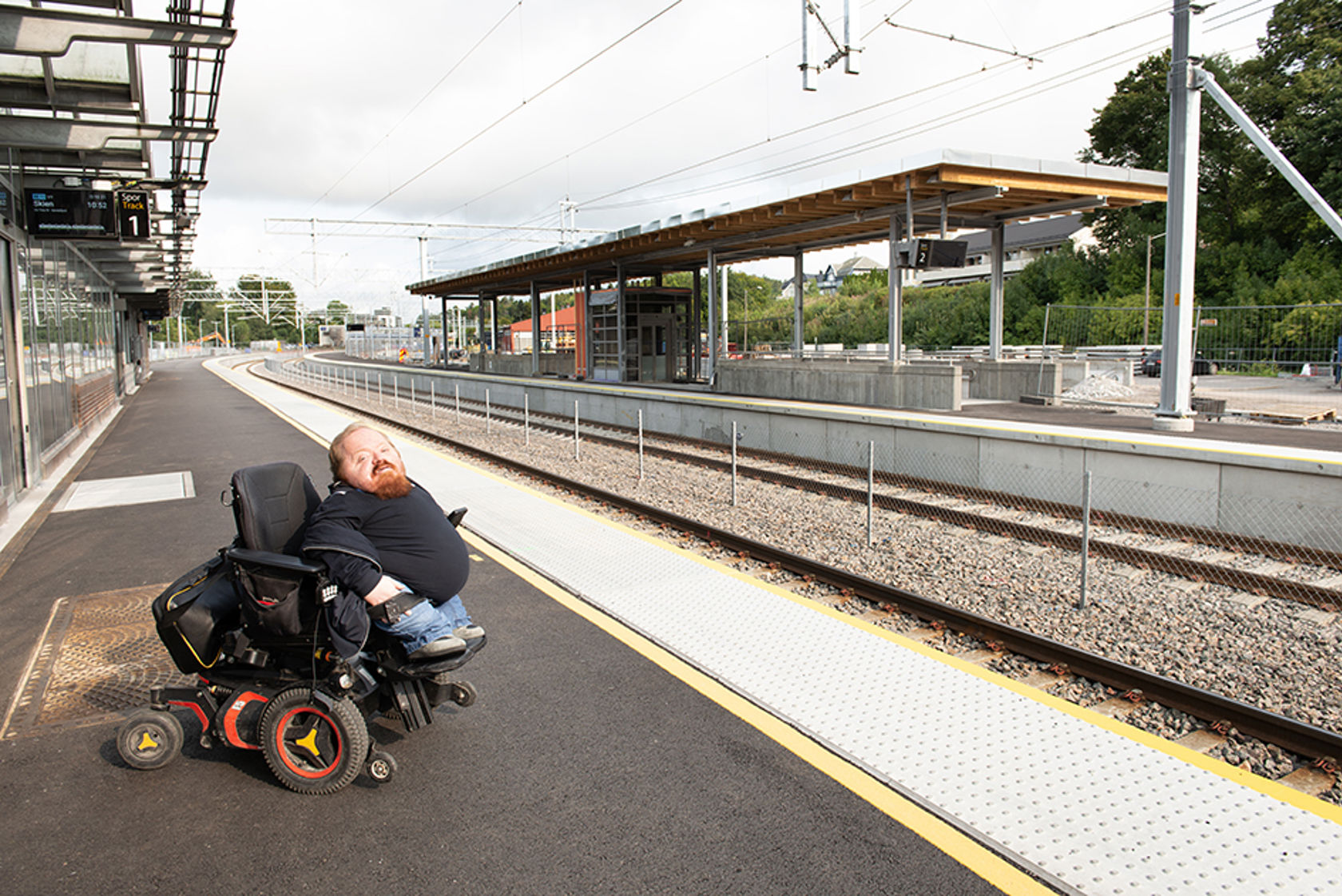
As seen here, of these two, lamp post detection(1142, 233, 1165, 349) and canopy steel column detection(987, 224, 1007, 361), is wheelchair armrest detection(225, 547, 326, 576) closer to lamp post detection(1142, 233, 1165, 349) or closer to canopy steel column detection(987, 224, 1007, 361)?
canopy steel column detection(987, 224, 1007, 361)

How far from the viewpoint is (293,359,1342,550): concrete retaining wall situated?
8344 millimetres

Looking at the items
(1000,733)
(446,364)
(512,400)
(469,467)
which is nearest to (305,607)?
(1000,733)

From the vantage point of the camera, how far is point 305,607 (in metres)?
3.68

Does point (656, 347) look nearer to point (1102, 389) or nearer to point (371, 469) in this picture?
point (1102, 389)

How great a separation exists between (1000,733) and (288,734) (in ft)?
10.7

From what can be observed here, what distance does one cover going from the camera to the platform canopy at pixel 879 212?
52.2 ft

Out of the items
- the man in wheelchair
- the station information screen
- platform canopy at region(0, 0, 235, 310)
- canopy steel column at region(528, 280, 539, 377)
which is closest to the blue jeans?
the man in wheelchair

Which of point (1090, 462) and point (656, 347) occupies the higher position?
point (656, 347)

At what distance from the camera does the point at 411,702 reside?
12.7 ft

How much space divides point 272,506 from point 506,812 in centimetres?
180

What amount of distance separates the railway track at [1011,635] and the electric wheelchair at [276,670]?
3436 millimetres

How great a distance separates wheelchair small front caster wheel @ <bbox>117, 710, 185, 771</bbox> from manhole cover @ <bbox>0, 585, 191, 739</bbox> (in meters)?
0.76

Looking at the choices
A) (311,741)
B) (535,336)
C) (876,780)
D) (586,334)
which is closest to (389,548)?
(311,741)

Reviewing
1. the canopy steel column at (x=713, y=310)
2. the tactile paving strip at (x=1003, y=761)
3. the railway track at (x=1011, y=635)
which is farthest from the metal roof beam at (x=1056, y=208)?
the tactile paving strip at (x=1003, y=761)
